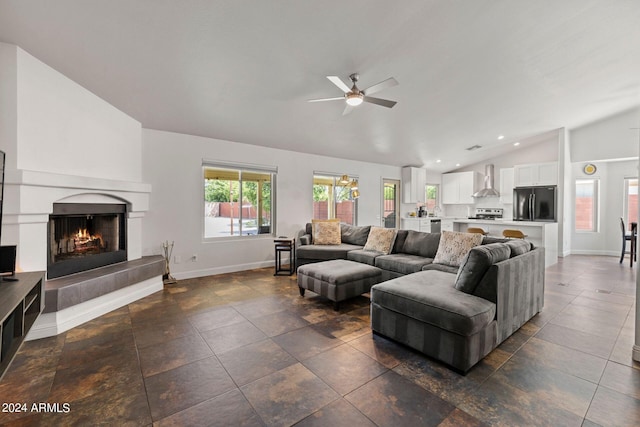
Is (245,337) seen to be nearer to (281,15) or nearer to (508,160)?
(281,15)

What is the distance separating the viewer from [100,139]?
3418 mm

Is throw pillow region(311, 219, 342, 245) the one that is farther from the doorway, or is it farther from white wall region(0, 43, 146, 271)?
white wall region(0, 43, 146, 271)

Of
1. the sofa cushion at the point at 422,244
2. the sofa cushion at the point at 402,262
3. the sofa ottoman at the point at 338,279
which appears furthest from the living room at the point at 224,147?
the sofa cushion at the point at 402,262

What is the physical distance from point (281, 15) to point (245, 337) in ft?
9.45

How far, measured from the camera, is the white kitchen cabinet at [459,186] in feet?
28.2

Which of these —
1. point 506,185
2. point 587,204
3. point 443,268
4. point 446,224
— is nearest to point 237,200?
point 443,268

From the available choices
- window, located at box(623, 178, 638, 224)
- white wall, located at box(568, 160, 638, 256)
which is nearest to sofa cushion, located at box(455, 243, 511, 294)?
white wall, located at box(568, 160, 638, 256)

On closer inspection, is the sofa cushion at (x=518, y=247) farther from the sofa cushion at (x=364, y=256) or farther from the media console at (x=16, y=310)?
the media console at (x=16, y=310)

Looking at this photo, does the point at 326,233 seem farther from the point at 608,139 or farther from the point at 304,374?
the point at 608,139

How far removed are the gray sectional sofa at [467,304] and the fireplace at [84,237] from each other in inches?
132

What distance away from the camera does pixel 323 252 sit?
489 cm

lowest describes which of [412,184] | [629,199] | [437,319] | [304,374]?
[304,374]

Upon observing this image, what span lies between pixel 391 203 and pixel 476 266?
233 inches

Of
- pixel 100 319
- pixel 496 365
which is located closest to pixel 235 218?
pixel 100 319
